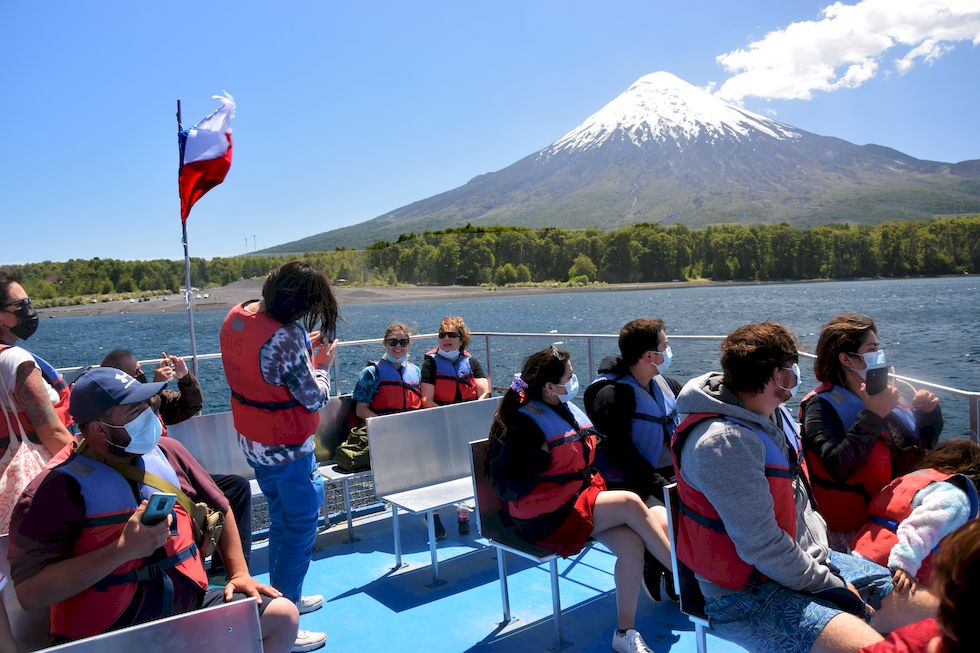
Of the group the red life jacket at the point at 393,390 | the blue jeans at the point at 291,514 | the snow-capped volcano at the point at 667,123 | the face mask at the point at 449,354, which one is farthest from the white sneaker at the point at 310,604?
the snow-capped volcano at the point at 667,123

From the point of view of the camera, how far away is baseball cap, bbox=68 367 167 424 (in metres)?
1.85

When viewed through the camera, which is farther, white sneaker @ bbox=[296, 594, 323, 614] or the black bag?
the black bag

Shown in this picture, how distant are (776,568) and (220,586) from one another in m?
1.61

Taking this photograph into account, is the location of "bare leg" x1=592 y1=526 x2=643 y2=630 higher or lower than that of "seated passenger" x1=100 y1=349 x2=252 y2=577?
lower

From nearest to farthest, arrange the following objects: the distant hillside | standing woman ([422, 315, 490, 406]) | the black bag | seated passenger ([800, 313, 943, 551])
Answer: seated passenger ([800, 313, 943, 551]) < the black bag < standing woman ([422, 315, 490, 406]) < the distant hillside

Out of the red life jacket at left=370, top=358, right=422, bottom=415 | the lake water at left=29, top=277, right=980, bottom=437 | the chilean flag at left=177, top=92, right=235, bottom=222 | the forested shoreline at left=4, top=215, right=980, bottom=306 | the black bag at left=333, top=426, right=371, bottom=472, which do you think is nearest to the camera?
the chilean flag at left=177, top=92, right=235, bottom=222

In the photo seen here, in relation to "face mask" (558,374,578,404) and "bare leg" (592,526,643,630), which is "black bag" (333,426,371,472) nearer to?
"face mask" (558,374,578,404)

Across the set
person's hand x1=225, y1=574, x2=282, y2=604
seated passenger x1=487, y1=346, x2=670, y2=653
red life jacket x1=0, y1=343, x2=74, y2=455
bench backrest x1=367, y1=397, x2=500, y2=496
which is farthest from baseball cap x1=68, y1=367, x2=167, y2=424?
bench backrest x1=367, y1=397, x2=500, y2=496

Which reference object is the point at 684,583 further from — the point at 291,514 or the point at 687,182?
the point at 687,182

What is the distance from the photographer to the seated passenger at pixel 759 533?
192 cm

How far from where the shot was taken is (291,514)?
295 centimetres

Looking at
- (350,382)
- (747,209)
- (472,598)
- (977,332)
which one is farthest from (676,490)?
(747,209)

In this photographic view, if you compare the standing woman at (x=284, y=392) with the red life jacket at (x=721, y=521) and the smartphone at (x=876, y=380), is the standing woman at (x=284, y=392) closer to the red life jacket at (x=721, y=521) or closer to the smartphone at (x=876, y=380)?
the red life jacket at (x=721, y=521)

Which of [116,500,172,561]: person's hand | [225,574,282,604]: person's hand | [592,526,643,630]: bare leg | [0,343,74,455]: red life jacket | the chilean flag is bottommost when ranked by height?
[592,526,643,630]: bare leg
